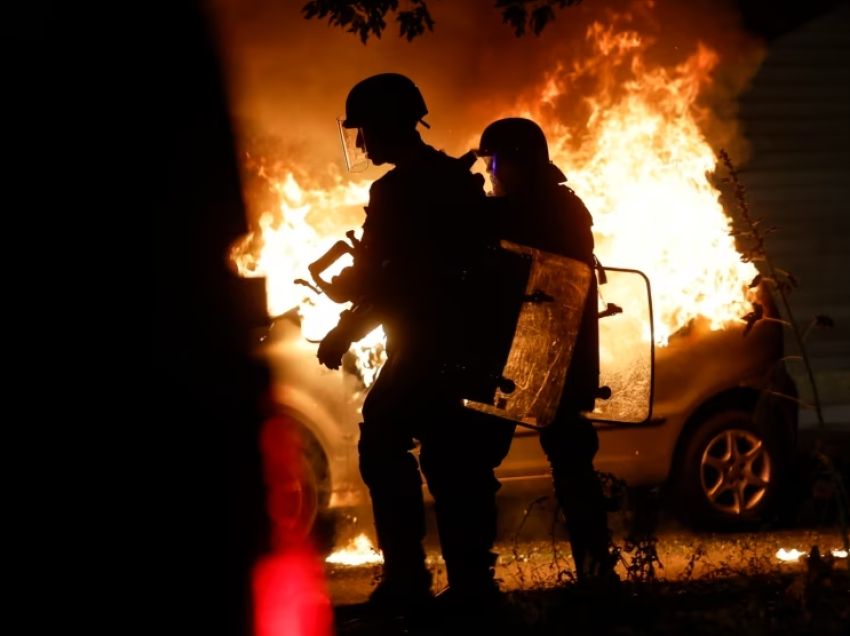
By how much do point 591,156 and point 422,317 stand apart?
314 cm

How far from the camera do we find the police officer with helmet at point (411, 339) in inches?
191

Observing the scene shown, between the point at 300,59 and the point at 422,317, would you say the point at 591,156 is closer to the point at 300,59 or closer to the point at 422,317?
the point at 300,59

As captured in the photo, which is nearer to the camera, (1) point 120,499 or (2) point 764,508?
Answer: (2) point 764,508

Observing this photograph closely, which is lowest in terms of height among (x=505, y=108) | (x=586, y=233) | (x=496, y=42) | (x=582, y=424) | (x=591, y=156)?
(x=582, y=424)

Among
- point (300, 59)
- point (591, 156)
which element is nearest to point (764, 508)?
point (591, 156)

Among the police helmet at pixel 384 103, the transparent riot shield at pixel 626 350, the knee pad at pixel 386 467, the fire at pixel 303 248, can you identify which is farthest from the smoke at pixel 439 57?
the knee pad at pixel 386 467

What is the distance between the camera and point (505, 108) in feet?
27.5

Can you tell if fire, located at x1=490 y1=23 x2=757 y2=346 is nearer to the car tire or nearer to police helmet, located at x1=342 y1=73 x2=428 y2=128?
the car tire

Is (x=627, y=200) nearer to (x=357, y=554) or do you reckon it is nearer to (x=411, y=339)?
(x=357, y=554)

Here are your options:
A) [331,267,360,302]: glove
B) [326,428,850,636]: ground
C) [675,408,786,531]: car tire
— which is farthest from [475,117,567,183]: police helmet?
[675,408,786,531]: car tire

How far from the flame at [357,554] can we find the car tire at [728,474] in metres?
1.89

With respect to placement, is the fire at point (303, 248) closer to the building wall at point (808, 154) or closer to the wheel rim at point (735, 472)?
the wheel rim at point (735, 472)

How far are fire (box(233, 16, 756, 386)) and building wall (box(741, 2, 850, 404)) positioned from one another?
4549mm

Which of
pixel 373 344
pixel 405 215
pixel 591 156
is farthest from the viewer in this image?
pixel 591 156
